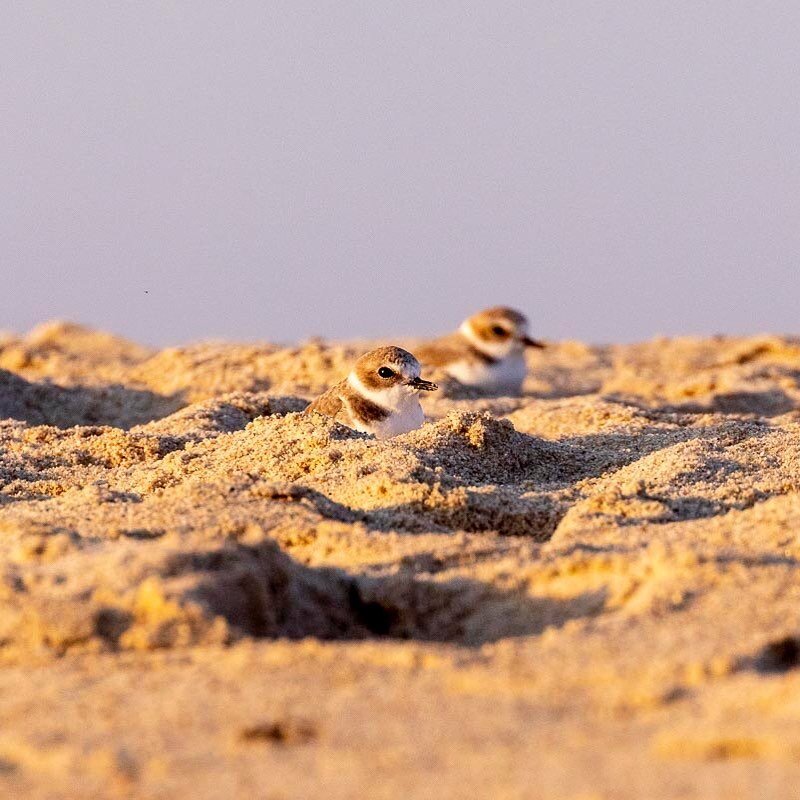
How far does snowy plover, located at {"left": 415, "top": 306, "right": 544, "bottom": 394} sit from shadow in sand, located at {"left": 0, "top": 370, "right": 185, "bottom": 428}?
2596mm

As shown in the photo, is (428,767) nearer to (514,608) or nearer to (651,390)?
(514,608)

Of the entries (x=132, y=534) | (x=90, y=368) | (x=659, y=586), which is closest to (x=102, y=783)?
(x=659, y=586)

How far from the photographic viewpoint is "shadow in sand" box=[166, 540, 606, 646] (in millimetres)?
3221

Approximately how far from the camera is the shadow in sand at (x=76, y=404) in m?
9.02

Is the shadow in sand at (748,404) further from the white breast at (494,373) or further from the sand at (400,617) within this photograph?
the sand at (400,617)

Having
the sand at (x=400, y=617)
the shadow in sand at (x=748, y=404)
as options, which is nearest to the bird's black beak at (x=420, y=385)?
the sand at (x=400, y=617)

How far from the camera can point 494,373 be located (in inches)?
448

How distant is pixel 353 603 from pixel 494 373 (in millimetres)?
7974

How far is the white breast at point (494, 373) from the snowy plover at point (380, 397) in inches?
129

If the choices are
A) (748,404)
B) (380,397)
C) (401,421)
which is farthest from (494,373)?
(401,421)

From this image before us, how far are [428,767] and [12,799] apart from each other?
67 centimetres

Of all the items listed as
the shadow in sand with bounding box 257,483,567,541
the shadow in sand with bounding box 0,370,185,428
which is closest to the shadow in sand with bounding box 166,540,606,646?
the shadow in sand with bounding box 257,483,567,541

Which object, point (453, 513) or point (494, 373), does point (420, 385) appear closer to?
point (453, 513)

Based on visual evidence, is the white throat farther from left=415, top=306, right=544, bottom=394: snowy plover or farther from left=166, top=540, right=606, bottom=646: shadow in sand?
left=166, top=540, right=606, bottom=646: shadow in sand
